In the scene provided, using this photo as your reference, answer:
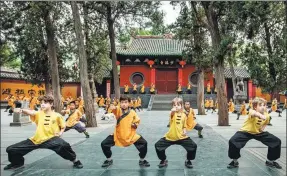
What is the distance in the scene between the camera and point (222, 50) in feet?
40.7

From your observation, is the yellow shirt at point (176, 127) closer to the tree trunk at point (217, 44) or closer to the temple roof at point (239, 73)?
the tree trunk at point (217, 44)

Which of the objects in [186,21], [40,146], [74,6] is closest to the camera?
[40,146]

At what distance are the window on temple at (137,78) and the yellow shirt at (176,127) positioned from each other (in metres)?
29.6

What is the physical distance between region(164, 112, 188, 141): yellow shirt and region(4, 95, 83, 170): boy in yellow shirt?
1.69 metres

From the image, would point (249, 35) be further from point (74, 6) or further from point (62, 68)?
point (62, 68)

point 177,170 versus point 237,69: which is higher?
point 237,69

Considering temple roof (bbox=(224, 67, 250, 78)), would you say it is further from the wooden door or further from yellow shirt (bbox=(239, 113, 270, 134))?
yellow shirt (bbox=(239, 113, 270, 134))

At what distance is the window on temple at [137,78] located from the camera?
116 feet

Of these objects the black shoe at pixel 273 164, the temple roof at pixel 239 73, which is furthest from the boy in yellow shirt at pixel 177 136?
the temple roof at pixel 239 73

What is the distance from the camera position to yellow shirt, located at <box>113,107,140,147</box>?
5738mm

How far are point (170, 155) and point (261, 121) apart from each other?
2185mm

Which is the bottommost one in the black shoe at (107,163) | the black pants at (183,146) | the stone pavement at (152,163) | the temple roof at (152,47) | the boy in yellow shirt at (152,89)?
the stone pavement at (152,163)

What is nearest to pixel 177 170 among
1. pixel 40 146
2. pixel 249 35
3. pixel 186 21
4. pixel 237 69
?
pixel 40 146

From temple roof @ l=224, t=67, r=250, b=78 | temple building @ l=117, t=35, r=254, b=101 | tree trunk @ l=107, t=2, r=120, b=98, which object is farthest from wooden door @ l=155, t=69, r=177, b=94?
tree trunk @ l=107, t=2, r=120, b=98
